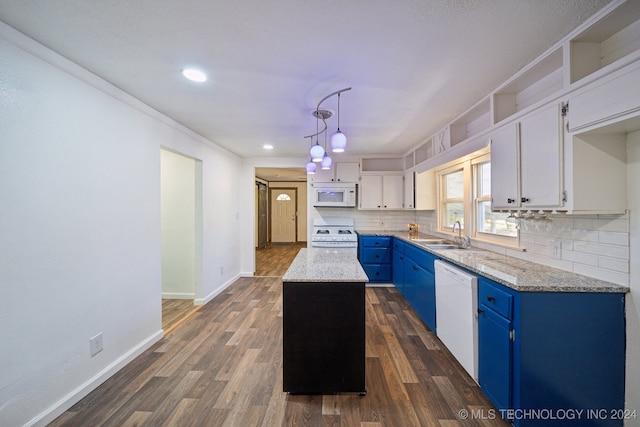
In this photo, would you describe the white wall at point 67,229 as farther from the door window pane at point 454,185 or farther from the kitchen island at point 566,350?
the door window pane at point 454,185

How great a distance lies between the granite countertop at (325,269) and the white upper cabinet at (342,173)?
231 cm

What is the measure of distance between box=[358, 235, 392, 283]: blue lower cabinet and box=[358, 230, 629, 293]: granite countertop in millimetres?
1915

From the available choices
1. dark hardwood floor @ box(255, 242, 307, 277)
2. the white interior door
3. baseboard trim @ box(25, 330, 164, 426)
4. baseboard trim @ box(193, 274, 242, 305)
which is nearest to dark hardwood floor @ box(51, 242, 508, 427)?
baseboard trim @ box(25, 330, 164, 426)

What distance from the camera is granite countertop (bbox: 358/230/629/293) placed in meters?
1.48

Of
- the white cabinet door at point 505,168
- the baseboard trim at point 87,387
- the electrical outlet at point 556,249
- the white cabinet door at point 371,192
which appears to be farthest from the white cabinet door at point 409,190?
the baseboard trim at point 87,387

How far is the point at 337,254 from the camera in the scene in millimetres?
2736

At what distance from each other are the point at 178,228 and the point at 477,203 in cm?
398

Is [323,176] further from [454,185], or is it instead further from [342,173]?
[454,185]

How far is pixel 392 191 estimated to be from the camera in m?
4.71

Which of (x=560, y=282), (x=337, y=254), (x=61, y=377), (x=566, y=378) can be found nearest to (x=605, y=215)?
(x=560, y=282)

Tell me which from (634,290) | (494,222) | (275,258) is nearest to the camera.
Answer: (634,290)

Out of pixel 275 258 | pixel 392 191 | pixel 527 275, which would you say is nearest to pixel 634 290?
pixel 527 275

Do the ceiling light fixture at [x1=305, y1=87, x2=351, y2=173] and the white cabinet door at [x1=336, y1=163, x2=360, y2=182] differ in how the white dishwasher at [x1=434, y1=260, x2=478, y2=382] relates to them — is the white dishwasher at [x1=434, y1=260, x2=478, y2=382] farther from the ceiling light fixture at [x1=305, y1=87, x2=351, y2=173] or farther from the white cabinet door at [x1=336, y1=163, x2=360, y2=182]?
the white cabinet door at [x1=336, y1=163, x2=360, y2=182]

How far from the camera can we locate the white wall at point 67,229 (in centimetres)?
146
